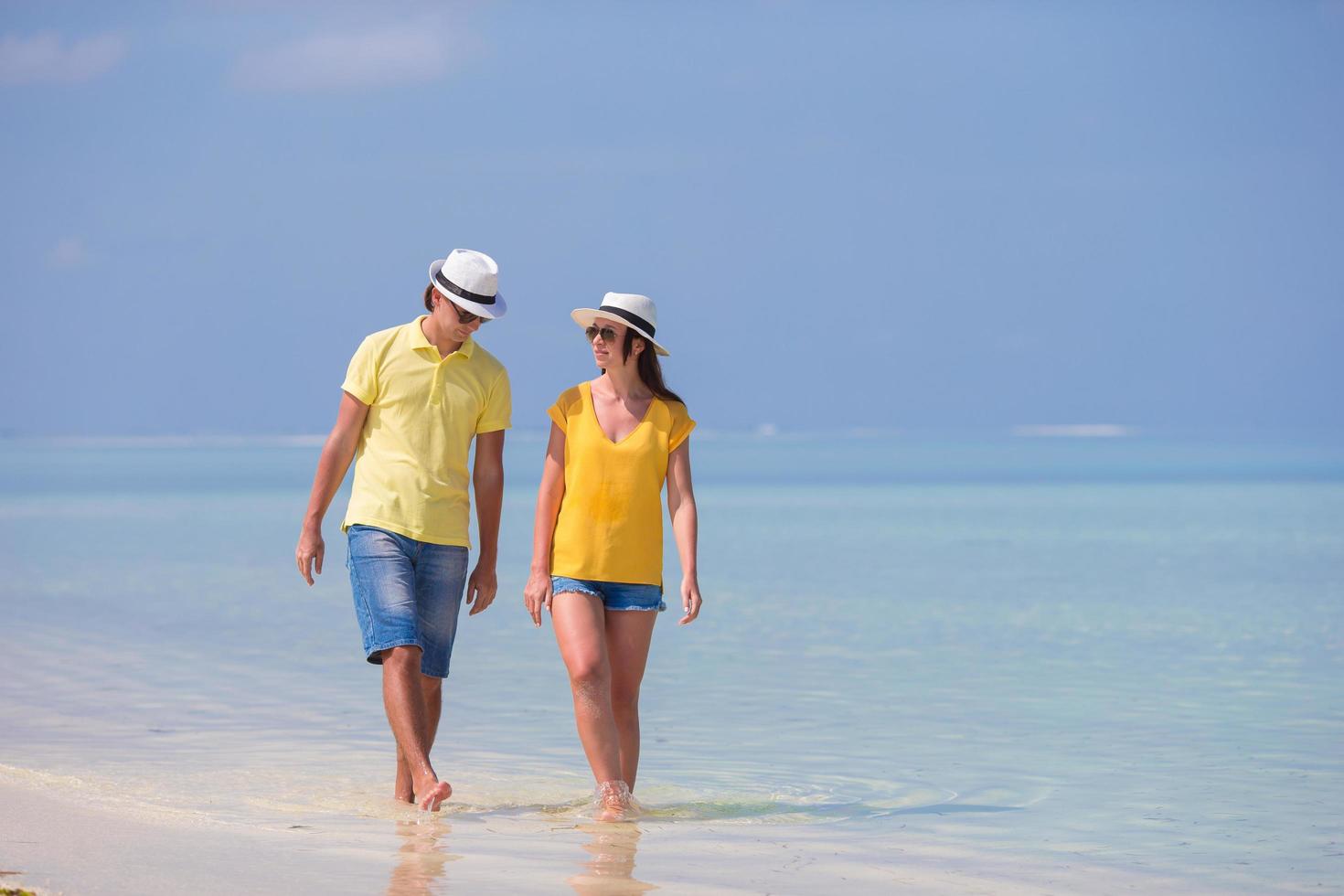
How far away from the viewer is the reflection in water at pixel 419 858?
4.30m

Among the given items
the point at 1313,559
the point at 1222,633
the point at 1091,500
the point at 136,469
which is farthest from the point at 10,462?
the point at 1222,633

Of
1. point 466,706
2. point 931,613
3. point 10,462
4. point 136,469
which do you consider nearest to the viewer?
point 466,706

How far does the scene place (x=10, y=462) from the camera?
227 feet

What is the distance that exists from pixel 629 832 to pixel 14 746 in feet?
10.0

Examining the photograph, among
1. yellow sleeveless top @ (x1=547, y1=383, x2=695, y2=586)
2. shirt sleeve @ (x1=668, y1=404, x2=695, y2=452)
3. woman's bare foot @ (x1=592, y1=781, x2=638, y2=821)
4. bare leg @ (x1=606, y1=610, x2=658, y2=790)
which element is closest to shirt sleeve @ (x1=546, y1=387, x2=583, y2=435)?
yellow sleeveless top @ (x1=547, y1=383, x2=695, y2=586)

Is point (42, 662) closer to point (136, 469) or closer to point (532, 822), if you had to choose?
point (532, 822)

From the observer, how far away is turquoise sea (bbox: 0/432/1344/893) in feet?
16.6

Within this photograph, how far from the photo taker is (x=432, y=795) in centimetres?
525

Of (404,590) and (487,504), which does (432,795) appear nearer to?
(404,590)

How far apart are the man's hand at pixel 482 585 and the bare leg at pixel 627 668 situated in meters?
0.42

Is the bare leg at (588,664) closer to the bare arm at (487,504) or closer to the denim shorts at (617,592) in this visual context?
the denim shorts at (617,592)

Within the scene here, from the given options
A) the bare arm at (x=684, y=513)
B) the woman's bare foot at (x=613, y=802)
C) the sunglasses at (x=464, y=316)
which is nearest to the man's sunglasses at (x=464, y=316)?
the sunglasses at (x=464, y=316)

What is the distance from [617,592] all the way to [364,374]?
106cm

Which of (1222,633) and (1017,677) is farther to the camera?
(1222,633)
